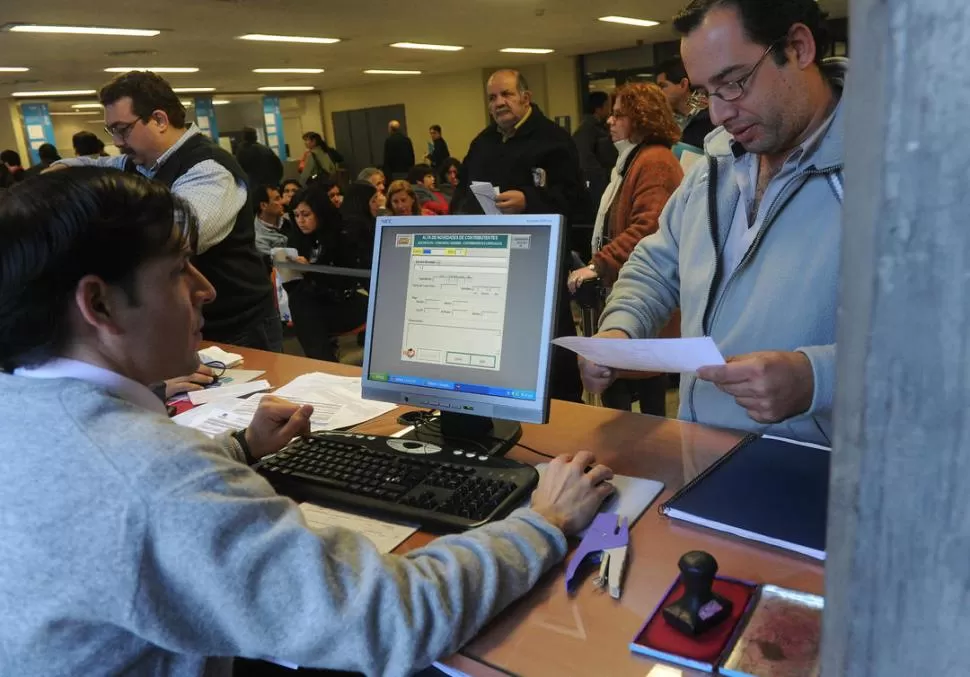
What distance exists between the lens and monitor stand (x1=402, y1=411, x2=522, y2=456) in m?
1.42

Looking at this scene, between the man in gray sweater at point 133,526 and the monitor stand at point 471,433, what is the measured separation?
0.49 m

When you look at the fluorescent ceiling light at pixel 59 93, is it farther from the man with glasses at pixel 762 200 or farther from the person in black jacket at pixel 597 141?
the man with glasses at pixel 762 200

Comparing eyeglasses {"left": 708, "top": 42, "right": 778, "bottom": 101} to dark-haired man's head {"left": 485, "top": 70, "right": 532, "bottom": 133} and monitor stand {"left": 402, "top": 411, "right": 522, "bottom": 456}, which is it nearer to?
monitor stand {"left": 402, "top": 411, "right": 522, "bottom": 456}

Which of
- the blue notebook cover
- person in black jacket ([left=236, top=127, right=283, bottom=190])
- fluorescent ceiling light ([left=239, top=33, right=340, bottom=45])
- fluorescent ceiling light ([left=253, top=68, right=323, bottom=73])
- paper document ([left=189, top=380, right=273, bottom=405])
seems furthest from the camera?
fluorescent ceiling light ([left=253, top=68, right=323, bottom=73])

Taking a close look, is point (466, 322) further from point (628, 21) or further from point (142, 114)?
point (628, 21)

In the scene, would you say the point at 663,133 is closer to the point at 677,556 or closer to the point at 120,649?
the point at 677,556

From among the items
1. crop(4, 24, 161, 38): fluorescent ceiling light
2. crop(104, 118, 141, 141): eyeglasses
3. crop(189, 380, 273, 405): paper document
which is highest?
crop(4, 24, 161, 38): fluorescent ceiling light

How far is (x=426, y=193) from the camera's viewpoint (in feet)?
21.9

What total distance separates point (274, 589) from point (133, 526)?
0.50ft

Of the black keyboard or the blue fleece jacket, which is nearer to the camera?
the black keyboard

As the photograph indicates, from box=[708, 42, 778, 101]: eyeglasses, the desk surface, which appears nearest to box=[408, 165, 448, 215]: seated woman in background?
box=[708, 42, 778, 101]: eyeglasses

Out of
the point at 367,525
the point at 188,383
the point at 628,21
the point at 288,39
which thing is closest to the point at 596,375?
the point at 367,525

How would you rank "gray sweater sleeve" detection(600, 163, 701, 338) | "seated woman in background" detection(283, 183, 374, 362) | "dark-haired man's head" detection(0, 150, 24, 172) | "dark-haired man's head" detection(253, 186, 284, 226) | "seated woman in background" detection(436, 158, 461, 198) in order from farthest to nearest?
"seated woman in background" detection(436, 158, 461, 198), "dark-haired man's head" detection(0, 150, 24, 172), "dark-haired man's head" detection(253, 186, 284, 226), "seated woman in background" detection(283, 183, 374, 362), "gray sweater sleeve" detection(600, 163, 701, 338)

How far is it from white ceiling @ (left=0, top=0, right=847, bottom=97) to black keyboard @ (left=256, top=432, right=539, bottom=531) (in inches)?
217
